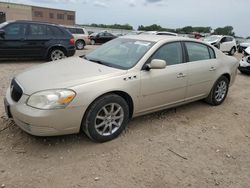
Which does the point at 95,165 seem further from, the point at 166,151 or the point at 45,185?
the point at 166,151

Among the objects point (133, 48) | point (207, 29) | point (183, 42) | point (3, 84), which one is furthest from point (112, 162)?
point (207, 29)

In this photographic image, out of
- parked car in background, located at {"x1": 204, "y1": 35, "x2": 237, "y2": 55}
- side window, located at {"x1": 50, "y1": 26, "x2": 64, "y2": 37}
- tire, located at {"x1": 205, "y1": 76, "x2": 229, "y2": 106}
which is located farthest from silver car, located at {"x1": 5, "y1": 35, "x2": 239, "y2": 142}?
parked car in background, located at {"x1": 204, "y1": 35, "x2": 237, "y2": 55}

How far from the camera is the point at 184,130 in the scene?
Result: 400 centimetres

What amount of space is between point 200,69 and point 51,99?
2849 mm

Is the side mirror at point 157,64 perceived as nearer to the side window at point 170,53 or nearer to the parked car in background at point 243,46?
the side window at point 170,53

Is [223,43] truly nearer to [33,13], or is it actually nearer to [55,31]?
[55,31]

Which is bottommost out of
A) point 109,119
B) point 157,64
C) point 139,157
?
point 139,157

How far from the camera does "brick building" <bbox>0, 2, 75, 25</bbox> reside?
173ft

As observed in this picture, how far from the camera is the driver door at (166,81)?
3.71 metres

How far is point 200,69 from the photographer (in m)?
4.50

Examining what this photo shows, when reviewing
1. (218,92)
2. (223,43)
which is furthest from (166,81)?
(223,43)

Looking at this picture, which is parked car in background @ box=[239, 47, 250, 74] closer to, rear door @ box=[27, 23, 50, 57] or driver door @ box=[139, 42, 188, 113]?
driver door @ box=[139, 42, 188, 113]

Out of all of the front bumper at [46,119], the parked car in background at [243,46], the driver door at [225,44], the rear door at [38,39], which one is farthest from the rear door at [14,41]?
the parked car in background at [243,46]

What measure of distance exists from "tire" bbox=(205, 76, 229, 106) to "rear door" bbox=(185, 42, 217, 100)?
0.66 feet
